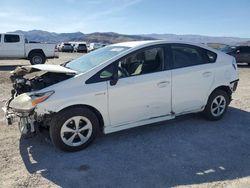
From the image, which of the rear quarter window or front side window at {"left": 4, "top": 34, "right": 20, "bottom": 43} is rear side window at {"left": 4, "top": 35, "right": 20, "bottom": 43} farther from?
the rear quarter window

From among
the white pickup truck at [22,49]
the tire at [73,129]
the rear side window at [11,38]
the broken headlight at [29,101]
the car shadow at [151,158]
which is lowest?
the car shadow at [151,158]

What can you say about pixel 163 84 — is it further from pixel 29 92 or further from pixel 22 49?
pixel 22 49

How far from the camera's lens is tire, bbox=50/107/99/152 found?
4773 millimetres

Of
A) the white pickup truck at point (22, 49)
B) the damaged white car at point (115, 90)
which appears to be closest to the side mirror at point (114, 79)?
the damaged white car at point (115, 90)

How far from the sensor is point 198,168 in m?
4.45

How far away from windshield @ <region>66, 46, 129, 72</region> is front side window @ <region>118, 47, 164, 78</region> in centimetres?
26

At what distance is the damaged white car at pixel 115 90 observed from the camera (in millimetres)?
4797

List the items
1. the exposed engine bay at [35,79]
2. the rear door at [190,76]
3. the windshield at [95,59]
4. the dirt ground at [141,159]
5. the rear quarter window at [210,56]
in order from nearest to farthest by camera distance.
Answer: the dirt ground at [141,159] → the exposed engine bay at [35,79] → the windshield at [95,59] → the rear door at [190,76] → the rear quarter window at [210,56]

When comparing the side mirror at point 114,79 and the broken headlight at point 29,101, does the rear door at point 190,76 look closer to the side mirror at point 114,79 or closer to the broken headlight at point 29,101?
the side mirror at point 114,79

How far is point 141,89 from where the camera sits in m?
5.34

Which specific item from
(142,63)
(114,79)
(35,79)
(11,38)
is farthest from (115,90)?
(11,38)

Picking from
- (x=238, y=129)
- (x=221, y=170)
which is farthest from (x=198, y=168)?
(x=238, y=129)

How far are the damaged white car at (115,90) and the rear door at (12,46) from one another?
14527mm

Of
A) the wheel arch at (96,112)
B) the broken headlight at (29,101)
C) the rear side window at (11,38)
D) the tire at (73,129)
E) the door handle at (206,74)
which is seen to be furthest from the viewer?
the rear side window at (11,38)
